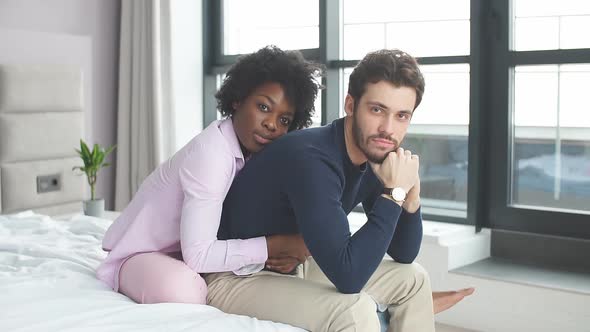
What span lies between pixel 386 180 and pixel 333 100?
234 cm

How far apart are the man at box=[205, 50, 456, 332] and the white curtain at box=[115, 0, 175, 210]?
2357mm

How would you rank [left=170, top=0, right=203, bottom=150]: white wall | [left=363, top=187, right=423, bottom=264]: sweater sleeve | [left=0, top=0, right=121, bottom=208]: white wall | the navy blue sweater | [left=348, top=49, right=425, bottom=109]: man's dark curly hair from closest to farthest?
the navy blue sweater → [left=348, top=49, right=425, bottom=109]: man's dark curly hair → [left=363, top=187, right=423, bottom=264]: sweater sleeve → [left=0, top=0, right=121, bottom=208]: white wall → [left=170, top=0, right=203, bottom=150]: white wall

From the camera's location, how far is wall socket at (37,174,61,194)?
138 inches

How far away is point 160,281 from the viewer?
1.68 meters

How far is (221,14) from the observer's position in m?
4.55

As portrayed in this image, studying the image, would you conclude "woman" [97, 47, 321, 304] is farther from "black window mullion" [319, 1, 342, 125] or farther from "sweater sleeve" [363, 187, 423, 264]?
"black window mullion" [319, 1, 342, 125]

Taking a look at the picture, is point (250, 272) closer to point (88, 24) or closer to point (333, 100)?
point (333, 100)

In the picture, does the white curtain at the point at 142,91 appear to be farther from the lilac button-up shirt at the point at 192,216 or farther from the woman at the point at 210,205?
the lilac button-up shirt at the point at 192,216

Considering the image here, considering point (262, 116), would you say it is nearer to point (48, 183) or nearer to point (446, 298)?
point (446, 298)

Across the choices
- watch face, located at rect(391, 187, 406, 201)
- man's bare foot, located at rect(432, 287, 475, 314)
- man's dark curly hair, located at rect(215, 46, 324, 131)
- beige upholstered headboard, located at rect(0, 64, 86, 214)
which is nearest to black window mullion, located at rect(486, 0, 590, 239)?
man's bare foot, located at rect(432, 287, 475, 314)

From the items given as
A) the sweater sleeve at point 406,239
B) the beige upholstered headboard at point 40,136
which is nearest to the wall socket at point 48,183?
the beige upholstered headboard at point 40,136

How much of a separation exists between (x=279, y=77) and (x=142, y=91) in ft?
7.73

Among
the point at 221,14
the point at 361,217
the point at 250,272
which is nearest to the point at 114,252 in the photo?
the point at 250,272

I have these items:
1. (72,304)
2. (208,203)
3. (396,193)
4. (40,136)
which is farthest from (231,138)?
(40,136)
